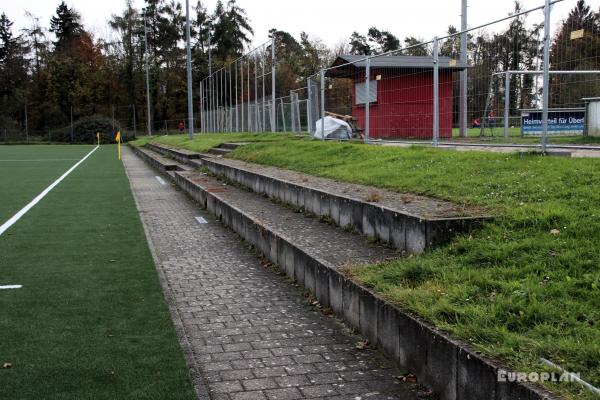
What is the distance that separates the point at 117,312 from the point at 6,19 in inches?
4010

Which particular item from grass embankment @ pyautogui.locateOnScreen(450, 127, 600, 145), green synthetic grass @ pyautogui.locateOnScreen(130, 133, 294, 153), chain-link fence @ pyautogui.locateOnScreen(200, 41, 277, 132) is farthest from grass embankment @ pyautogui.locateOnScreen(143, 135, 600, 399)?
→ chain-link fence @ pyautogui.locateOnScreen(200, 41, 277, 132)

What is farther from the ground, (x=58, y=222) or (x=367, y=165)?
(x=367, y=165)

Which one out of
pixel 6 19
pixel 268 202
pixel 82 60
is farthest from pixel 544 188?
pixel 6 19

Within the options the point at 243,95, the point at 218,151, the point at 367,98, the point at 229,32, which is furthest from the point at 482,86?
the point at 229,32

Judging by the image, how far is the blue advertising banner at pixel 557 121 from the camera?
947cm

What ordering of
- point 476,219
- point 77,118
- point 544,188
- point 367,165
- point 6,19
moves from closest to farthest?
point 476,219
point 544,188
point 367,165
point 77,118
point 6,19

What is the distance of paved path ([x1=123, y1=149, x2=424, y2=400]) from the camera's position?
12.4 ft

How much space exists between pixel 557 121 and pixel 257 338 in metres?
7.71

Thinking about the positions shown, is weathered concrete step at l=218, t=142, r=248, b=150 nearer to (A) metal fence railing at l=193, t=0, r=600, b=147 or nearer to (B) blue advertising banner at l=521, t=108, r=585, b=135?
(A) metal fence railing at l=193, t=0, r=600, b=147

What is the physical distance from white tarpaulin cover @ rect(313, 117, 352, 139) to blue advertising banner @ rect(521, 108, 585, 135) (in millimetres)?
6432

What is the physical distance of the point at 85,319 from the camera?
5047 mm

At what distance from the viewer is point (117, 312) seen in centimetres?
526

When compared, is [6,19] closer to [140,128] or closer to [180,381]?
[140,128]

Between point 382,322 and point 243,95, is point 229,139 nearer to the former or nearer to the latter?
point 243,95
